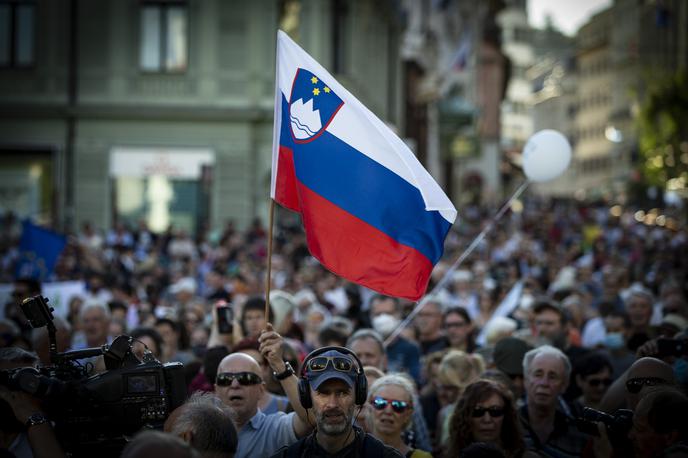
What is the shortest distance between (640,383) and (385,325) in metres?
5.22

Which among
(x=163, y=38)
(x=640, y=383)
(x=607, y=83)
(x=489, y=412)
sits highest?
(x=607, y=83)

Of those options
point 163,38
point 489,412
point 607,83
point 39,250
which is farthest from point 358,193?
point 607,83

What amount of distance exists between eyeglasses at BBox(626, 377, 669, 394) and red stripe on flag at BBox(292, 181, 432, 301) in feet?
4.18

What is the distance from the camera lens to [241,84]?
33188 mm

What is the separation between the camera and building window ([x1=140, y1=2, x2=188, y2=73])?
33.1 metres

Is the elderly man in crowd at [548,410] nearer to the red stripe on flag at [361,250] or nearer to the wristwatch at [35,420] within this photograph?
the red stripe on flag at [361,250]

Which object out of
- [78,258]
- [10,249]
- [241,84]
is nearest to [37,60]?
[241,84]

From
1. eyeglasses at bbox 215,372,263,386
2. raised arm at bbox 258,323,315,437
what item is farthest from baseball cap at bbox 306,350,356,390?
eyeglasses at bbox 215,372,263,386

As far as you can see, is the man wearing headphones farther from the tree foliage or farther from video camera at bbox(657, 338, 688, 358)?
the tree foliage

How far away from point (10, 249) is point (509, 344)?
1672cm

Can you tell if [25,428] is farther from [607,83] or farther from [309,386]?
[607,83]

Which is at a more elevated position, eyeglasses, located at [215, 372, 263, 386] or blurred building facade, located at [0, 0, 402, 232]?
blurred building facade, located at [0, 0, 402, 232]

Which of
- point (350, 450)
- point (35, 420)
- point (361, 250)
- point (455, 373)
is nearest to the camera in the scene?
point (35, 420)

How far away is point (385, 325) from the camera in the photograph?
11.9 metres
